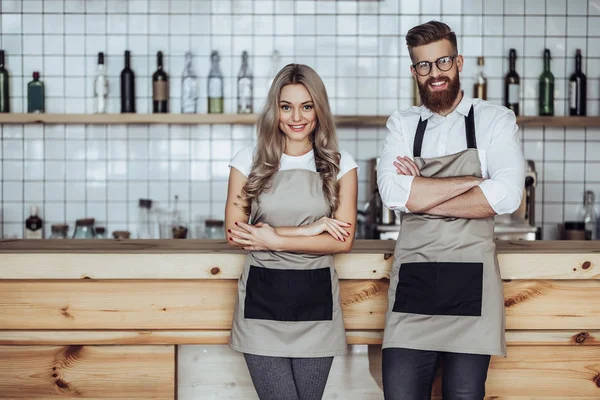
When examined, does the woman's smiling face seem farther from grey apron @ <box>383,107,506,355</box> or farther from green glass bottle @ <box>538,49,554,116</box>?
green glass bottle @ <box>538,49,554,116</box>

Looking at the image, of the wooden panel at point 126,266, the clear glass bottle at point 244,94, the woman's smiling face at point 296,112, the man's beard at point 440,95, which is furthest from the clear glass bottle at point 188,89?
the man's beard at point 440,95

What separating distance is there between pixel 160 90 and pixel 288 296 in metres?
2.07

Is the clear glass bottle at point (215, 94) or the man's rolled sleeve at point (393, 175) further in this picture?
the clear glass bottle at point (215, 94)

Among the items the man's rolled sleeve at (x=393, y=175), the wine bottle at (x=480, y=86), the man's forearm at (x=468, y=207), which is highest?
the wine bottle at (x=480, y=86)

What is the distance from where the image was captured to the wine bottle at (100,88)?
3627 millimetres

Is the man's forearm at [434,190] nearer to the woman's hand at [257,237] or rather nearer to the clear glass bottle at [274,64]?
the woman's hand at [257,237]

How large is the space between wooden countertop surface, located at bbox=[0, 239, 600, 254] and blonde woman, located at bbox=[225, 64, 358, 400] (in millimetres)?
239

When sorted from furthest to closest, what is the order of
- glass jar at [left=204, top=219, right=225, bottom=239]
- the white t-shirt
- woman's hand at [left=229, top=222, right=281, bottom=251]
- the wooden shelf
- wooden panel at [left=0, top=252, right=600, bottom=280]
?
1. glass jar at [left=204, top=219, right=225, bottom=239]
2. the wooden shelf
3. wooden panel at [left=0, top=252, right=600, bottom=280]
4. the white t-shirt
5. woman's hand at [left=229, top=222, right=281, bottom=251]

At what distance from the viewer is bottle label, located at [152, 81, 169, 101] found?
3.61 metres

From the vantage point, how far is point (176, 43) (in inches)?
147

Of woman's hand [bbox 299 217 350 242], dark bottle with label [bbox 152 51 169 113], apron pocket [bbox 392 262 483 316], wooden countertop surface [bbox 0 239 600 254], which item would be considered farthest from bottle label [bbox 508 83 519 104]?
woman's hand [bbox 299 217 350 242]

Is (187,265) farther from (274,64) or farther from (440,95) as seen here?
(274,64)

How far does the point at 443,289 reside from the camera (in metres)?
1.86

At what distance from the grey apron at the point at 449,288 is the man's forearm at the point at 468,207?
0.11 feet
